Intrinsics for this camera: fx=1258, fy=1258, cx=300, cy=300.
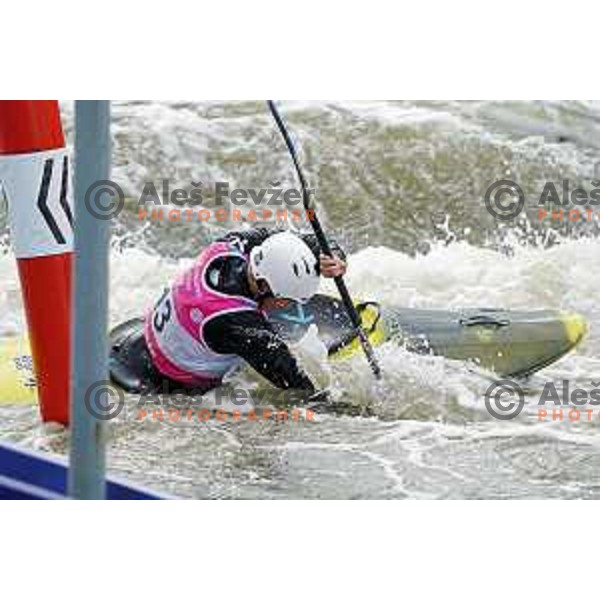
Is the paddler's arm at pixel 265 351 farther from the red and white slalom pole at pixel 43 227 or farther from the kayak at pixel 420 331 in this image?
the red and white slalom pole at pixel 43 227

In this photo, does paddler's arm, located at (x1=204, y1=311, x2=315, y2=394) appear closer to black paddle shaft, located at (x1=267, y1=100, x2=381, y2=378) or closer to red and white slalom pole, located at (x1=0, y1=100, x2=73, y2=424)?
black paddle shaft, located at (x1=267, y1=100, x2=381, y2=378)

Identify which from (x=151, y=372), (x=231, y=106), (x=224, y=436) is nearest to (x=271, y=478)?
(x=224, y=436)

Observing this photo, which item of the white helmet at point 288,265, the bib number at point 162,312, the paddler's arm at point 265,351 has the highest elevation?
the white helmet at point 288,265

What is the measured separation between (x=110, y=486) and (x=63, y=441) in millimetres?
394

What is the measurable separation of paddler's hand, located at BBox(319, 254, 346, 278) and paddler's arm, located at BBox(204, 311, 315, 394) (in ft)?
0.45

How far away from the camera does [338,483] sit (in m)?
2.12

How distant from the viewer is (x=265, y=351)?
217 cm

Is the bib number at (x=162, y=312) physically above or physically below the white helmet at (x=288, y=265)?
below

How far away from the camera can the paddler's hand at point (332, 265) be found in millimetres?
2145

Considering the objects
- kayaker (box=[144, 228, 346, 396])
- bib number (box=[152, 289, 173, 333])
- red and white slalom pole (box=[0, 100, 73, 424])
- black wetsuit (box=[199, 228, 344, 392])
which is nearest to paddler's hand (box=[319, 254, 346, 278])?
kayaker (box=[144, 228, 346, 396])

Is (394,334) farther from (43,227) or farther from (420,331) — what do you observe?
(43,227)

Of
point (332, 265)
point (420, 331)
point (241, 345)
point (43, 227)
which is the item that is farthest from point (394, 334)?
point (43, 227)

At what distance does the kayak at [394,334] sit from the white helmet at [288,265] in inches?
1.1

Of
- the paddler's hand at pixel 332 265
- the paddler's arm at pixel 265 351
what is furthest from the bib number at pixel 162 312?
the paddler's hand at pixel 332 265
